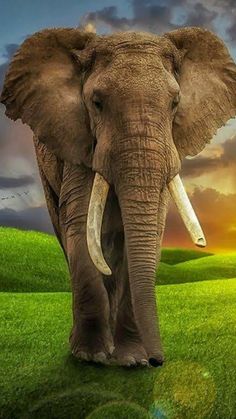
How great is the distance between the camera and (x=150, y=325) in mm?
6793

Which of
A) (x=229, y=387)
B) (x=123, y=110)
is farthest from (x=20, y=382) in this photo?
(x=123, y=110)

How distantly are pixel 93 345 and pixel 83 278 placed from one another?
83cm

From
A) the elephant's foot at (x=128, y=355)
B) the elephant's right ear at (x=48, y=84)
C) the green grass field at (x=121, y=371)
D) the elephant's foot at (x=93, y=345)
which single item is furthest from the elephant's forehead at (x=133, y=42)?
the green grass field at (x=121, y=371)

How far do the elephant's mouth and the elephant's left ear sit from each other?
0.78 m

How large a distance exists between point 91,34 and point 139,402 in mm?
3902

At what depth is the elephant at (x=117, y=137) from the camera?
23.7ft

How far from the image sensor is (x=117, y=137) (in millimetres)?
7379

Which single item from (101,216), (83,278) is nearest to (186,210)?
(101,216)

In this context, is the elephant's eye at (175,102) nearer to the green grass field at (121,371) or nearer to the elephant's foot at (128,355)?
the elephant's foot at (128,355)

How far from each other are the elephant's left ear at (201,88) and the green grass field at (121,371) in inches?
103

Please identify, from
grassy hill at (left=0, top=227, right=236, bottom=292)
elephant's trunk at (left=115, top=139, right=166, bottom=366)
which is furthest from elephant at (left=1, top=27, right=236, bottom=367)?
grassy hill at (left=0, top=227, right=236, bottom=292)

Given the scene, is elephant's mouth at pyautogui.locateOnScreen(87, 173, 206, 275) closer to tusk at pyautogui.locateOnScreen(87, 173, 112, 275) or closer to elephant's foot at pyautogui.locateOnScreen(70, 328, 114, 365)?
tusk at pyautogui.locateOnScreen(87, 173, 112, 275)

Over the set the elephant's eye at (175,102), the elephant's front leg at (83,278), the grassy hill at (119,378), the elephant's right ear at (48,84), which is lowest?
the grassy hill at (119,378)

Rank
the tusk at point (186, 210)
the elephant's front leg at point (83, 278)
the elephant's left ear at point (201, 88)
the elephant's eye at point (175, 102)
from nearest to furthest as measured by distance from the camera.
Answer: the tusk at point (186, 210) < the elephant's eye at point (175, 102) < the elephant's left ear at point (201, 88) < the elephant's front leg at point (83, 278)
